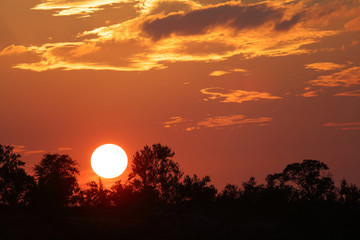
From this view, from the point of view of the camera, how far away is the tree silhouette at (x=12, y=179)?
82.6 meters

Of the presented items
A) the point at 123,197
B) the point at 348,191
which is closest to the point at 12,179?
the point at 123,197

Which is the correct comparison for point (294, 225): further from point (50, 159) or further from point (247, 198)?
point (50, 159)

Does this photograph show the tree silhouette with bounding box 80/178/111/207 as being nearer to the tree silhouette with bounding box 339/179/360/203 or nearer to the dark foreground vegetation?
the dark foreground vegetation

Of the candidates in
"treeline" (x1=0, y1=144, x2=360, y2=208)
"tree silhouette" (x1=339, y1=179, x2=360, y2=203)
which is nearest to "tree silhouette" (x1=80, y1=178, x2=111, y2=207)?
"treeline" (x1=0, y1=144, x2=360, y2=208)

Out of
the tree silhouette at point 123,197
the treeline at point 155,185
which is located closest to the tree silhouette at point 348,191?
the treeline at point 155,185

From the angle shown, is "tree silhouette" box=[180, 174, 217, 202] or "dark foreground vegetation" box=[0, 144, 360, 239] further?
"tree silhouette" box=[180, 174, 217, 202]

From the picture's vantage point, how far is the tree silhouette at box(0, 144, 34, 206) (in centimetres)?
8262

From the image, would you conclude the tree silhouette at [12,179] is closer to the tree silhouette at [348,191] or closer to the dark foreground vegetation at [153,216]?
the dark foreground vegetation at [153,216]

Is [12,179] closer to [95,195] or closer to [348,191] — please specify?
[95,195]

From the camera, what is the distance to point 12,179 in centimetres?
8306

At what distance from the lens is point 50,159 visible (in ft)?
334

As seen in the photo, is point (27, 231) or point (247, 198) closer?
point (27, 231)

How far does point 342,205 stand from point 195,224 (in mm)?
28539

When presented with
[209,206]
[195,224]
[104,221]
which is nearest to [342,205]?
[209,206]
